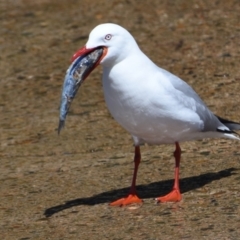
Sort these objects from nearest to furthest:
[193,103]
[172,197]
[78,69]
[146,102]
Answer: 1. [146,102]
2. [78,69]
3. [172,197]
4. [193,103]

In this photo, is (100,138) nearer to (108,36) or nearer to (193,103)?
(193,103)

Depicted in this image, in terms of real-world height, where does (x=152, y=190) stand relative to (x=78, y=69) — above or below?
below

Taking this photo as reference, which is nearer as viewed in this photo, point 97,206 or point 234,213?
point 234,213

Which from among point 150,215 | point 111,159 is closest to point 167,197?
point 150,215

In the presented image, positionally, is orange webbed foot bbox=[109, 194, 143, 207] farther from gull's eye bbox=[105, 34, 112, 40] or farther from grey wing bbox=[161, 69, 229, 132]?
gull's eye bbox=[105, 34, 112, 40]

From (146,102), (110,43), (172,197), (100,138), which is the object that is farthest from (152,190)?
(100,138)

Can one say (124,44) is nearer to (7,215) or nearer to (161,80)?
(161,80)

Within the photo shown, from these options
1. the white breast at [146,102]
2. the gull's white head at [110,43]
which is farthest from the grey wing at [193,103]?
the gull's white head at [110,43]

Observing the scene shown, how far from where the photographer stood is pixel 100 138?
8.45 metres

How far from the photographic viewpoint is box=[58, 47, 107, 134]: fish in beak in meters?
6.10

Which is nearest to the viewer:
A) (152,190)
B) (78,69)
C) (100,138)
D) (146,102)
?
(146,102)

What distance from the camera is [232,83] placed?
368 inches

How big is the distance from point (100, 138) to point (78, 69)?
2.26m

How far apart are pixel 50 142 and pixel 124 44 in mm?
2572
